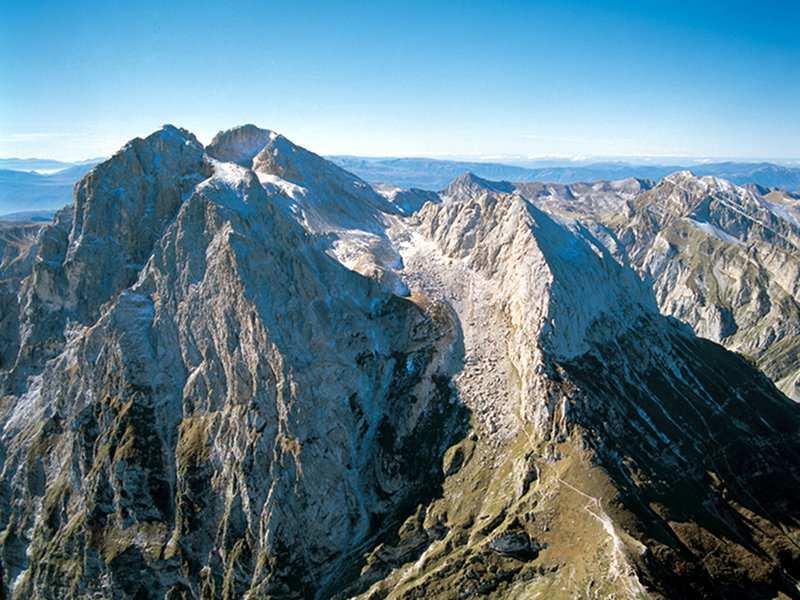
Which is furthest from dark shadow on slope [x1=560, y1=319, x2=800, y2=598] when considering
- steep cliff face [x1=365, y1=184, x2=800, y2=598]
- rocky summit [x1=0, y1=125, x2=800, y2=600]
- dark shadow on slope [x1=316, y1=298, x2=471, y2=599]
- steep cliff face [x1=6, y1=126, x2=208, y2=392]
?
steep cliff face [x1=6, y1=126, x2=208, y2=392]

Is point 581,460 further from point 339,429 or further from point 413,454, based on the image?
point 339,429

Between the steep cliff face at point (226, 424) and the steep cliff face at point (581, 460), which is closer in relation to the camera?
the steep cliff face at point (581, 460)

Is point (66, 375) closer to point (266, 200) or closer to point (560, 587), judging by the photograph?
point (266, 200)

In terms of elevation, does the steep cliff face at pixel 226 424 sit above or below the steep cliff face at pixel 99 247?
below

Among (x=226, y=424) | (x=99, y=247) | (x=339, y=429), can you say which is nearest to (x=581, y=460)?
(x=339, y=429)

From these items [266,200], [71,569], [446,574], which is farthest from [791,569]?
[71,569]

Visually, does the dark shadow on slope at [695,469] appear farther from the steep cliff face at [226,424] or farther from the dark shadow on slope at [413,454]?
the steep cliff face at [226,424]

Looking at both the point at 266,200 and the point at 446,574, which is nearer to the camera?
the point at 446,574

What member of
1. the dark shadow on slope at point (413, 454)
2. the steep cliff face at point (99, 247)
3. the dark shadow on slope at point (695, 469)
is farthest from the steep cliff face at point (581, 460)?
the steep cliff face at point (99, 247)
